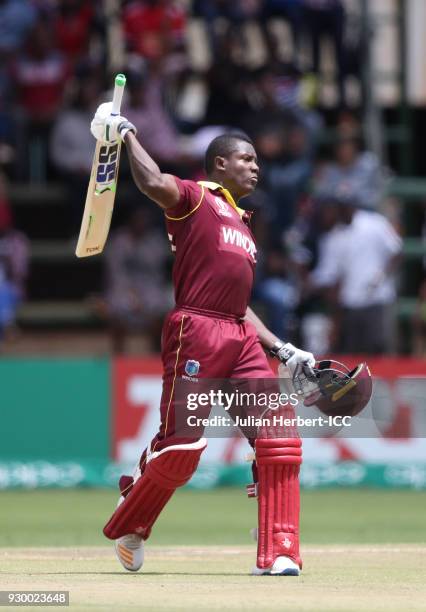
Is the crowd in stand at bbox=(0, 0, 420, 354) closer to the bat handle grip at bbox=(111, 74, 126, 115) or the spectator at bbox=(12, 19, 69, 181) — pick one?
the spectator at bbox=(12, 19, 69, 181)

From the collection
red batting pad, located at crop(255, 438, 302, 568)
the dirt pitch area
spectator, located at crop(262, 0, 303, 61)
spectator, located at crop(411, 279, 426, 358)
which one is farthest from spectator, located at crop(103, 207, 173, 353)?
red batting pad, located at crop(255, 438, 302, 568)

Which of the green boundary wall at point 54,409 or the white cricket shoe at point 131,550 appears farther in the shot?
the green boundary wall at point 54,409

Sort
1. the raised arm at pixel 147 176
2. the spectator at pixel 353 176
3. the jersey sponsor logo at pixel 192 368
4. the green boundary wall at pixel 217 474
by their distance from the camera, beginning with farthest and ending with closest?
Answer: the spectator at pixel 353 176 → the green boundary wall at pixel 217 474 → the jersey sponsor logo at pixel 192 368 → the raised arm at pixel 147 176

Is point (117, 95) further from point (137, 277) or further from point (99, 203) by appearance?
point (137, 277)

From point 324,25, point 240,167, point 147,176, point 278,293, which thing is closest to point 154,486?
point 147,176

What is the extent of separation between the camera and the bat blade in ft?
23.2

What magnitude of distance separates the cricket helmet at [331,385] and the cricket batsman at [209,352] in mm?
75

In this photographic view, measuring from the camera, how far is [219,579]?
6965 mm

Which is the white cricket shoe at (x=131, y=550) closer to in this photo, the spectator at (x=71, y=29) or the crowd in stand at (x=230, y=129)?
the crowd in stand at (x=230, y=129)

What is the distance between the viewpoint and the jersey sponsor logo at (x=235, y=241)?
7098 mm

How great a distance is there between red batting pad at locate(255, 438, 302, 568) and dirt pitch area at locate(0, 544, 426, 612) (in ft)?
0.49

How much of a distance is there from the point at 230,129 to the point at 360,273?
2735 mm

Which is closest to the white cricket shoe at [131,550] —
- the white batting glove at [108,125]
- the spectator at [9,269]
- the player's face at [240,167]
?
the player's face at [240,167]

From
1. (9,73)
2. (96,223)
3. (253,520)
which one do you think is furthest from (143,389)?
(96,223)
